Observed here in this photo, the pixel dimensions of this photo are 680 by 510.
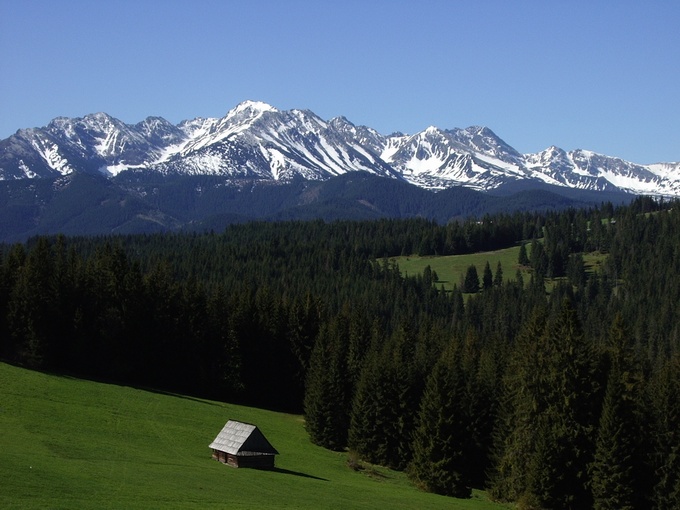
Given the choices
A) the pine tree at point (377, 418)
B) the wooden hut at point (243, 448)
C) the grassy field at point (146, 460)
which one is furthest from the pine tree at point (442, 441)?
the wooden hut at point (243, 448)

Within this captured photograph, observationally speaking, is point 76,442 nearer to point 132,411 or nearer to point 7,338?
point 132,411

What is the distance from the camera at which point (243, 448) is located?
6581 centimetres

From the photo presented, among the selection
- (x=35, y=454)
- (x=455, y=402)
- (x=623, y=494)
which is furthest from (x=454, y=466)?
(x=35, y=454)

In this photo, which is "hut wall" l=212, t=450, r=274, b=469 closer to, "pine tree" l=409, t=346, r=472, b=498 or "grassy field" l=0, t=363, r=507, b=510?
"grassy field" l=0, t=363, r=507, b=510

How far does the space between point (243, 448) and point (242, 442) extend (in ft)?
1.70

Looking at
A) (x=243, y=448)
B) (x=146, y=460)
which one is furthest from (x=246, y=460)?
(x=146, y=460)

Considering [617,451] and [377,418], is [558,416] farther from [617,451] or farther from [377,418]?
[377,418]

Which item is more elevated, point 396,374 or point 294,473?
point 396,374

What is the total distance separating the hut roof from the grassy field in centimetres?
156

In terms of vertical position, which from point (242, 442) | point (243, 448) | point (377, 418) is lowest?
point (243, 448)

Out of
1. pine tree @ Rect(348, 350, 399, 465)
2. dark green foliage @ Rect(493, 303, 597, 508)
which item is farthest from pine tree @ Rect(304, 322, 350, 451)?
dark green foliage @ Rect(493, 303, 597, 508)

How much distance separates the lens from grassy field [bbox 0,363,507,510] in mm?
46094

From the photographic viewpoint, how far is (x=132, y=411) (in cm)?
7556

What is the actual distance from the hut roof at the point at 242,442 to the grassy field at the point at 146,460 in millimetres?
1560
